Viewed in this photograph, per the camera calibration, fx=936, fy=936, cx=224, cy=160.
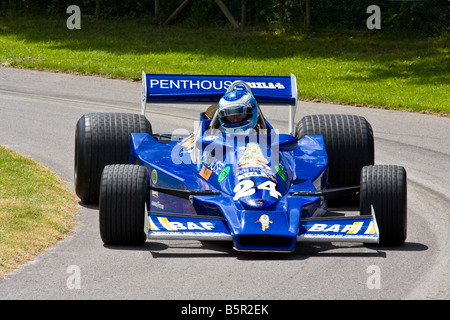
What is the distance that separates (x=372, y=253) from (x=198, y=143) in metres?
2.14

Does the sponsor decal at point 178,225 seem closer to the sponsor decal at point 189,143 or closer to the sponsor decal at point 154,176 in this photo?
the sponsor decal at point 154,176

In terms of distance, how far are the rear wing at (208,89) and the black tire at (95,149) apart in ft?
2.17

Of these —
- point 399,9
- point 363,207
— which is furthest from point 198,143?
point 399,9

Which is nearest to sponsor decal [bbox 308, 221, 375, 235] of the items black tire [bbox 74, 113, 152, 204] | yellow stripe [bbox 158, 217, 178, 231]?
yellow stripe [bbox 158, 217, 178, 231]

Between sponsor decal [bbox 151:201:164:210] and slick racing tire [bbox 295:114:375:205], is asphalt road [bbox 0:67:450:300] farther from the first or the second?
slick racing tire [bbox 295:114:375:205]

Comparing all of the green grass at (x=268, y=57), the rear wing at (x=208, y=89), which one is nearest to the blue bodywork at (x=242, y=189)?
the rear wing at (x=208, y=89)

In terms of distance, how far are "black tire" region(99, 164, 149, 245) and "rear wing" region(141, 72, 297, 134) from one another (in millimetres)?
2668

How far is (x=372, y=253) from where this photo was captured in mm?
8695

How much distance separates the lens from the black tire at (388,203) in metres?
8.77

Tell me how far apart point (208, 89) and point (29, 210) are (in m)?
2.69

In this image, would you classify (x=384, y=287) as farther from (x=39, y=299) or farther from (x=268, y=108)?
(x=268, y=108)

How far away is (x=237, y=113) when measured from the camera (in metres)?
9.87

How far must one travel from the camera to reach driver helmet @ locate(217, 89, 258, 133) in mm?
9867

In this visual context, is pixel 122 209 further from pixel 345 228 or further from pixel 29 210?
pixel 345 228
